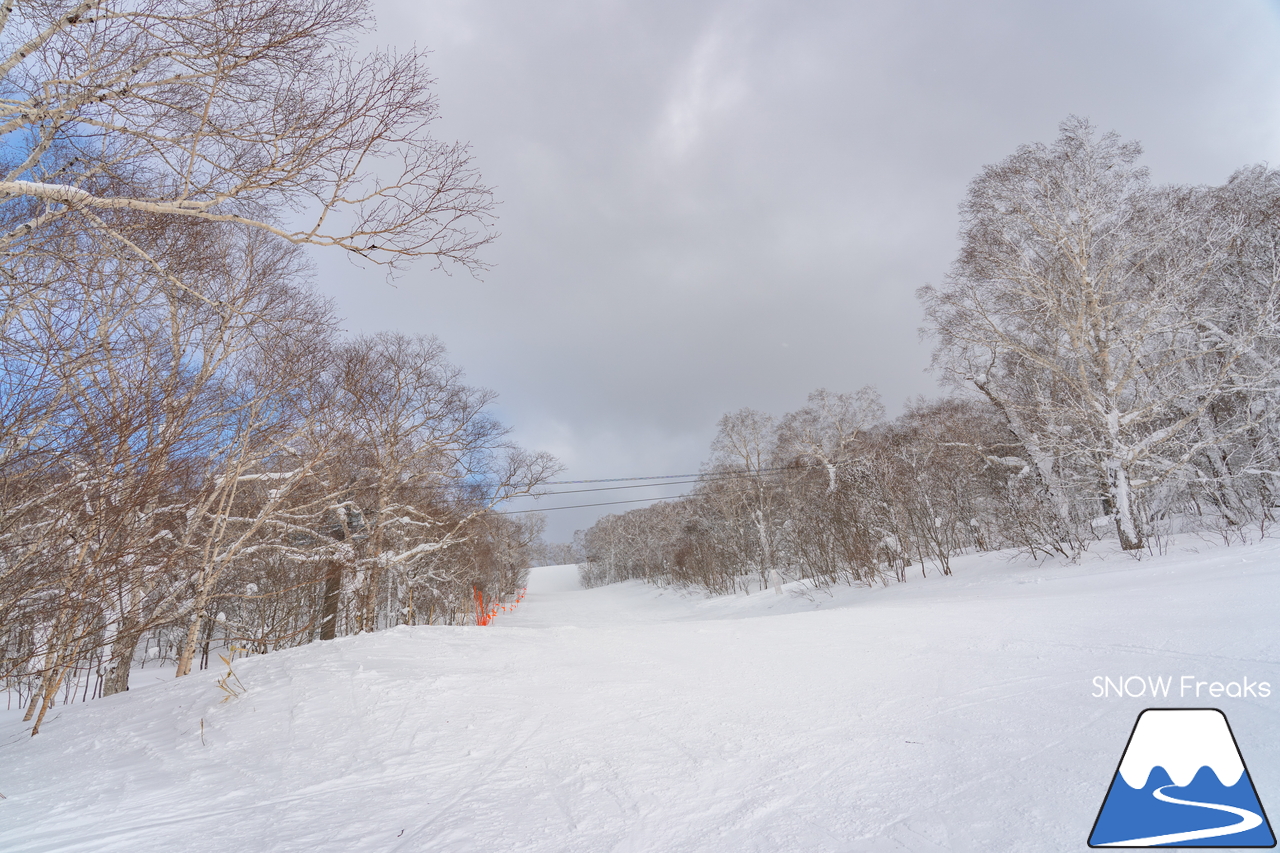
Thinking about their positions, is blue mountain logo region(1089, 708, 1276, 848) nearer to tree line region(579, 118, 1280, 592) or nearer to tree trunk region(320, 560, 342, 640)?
tree line region(579, 118, 1280, 592)

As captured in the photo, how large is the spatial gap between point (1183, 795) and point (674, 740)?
95.9 inches

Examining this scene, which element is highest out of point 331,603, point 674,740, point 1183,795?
point 331,603

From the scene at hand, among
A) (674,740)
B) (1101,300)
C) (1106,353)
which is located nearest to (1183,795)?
(674,740)

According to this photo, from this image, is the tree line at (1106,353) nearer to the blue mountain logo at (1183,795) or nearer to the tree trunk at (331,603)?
the blue mountain logo at (1183,795)

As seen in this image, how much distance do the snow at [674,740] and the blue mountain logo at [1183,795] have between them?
0.30 feet

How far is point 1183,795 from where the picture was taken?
2.05 metres

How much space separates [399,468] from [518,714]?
8320mm

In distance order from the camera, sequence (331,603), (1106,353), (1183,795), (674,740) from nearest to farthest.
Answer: (1183,795) < (674,740) < (1106,353) < (331,603)

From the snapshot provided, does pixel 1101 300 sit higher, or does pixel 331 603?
pixel 1101 300

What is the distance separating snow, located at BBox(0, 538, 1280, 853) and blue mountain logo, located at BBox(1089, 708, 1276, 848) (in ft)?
0.30

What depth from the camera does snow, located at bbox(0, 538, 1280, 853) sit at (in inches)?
94.1

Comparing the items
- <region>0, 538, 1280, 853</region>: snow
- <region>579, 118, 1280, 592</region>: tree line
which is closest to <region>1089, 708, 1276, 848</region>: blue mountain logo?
<region>0, 538, 1280, 853</region>: snow

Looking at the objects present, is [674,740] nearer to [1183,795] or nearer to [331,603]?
[1183,795]

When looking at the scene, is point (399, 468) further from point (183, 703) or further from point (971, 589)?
point (971, 589)
